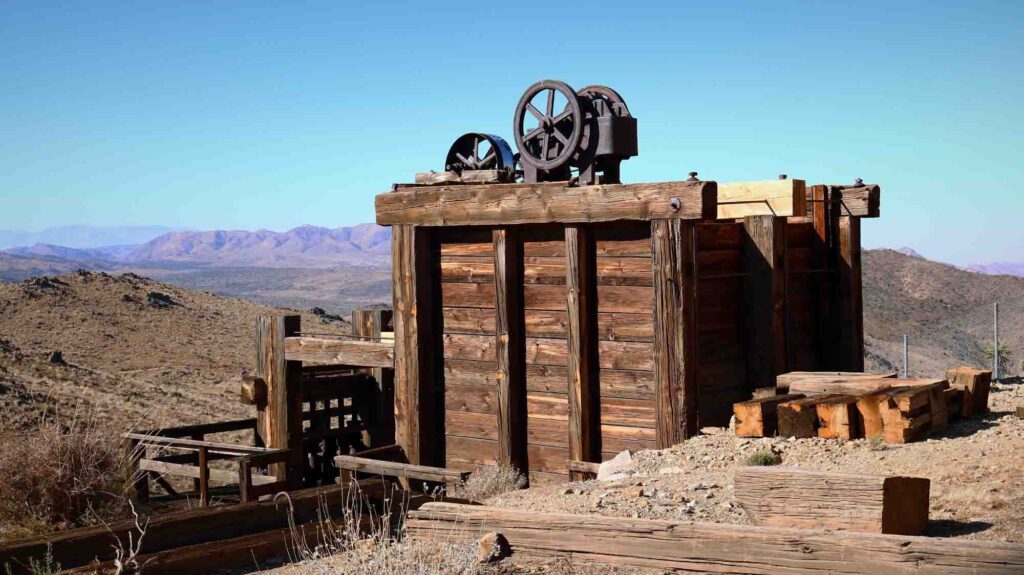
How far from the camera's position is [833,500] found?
590cm

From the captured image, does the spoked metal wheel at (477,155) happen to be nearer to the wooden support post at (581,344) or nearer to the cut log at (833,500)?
→ the wooden support post at (581,344)

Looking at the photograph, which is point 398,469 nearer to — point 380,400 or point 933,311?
point 380,400

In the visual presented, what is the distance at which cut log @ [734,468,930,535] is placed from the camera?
5.77 m

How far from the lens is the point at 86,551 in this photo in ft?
21.2

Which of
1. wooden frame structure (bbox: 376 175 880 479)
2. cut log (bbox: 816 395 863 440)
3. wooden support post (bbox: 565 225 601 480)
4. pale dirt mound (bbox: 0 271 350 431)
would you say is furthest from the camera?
pale dirt mound (bbox: 0 271 350 431)

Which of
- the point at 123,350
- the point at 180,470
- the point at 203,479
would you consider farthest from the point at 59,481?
the point at 123,350

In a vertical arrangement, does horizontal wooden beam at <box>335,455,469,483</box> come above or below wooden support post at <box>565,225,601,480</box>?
below

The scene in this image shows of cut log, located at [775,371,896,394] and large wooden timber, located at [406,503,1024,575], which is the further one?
cut log, located at [775,371,896,394]

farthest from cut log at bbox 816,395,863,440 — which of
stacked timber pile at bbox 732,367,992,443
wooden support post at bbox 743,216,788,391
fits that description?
wooden support post at bbox 743,216,788,391

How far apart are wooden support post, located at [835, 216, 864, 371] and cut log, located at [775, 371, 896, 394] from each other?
2072 mm

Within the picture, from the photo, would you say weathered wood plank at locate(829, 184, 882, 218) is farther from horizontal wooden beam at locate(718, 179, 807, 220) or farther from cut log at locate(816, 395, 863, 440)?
cut log at locate(816, 395, 863, 440)

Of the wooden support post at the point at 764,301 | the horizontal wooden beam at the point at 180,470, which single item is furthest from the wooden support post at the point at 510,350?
the horizontal wooden beam at the point at 180,470

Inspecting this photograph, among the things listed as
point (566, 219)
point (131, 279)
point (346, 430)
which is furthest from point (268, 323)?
point (131, 279)

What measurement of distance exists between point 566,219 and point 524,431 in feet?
7.19
